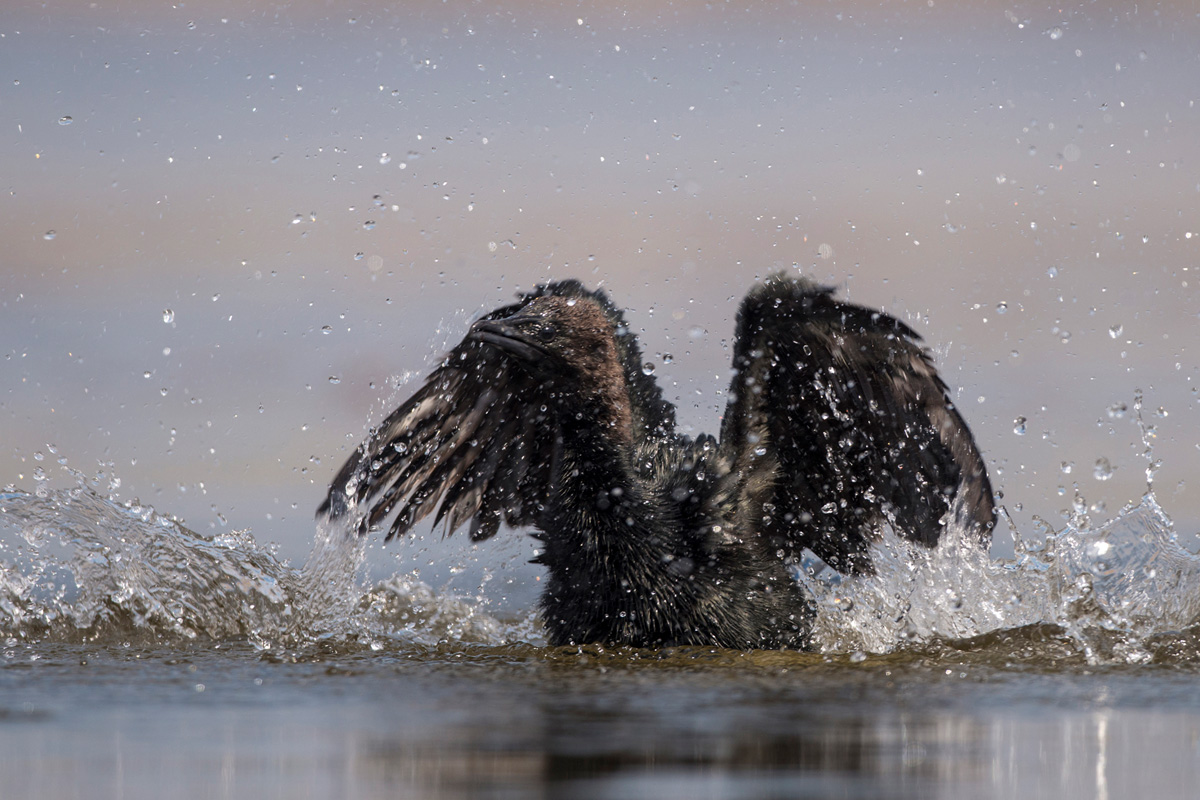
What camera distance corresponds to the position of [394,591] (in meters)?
6.29

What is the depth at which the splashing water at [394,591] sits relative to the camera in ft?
17.6

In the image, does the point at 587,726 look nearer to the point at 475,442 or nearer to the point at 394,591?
the point at 475,442

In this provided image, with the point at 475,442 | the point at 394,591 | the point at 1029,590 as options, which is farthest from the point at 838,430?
the point at 394,591

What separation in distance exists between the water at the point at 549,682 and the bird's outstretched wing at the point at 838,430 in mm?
243

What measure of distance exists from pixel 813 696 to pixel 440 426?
105 inches

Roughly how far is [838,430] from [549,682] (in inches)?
76.4

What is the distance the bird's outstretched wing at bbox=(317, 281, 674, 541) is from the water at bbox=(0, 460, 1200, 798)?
35 centimetres

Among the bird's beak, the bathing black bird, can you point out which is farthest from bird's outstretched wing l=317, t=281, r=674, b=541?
the bird's beak

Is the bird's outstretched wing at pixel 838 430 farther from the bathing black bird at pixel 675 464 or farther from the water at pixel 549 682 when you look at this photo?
the water at pixel 549 682

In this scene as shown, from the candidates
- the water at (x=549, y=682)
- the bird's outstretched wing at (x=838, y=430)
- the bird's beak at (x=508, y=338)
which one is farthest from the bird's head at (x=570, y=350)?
the water at (x=549, y=682)

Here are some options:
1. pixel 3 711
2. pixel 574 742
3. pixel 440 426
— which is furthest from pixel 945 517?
pixel 3 711

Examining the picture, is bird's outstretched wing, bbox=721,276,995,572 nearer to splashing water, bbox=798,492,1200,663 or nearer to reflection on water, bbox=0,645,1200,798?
splashing water, bbox=798,492,1200,663

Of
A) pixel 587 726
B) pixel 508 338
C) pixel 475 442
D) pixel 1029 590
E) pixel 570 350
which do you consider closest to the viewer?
pixel 587 726

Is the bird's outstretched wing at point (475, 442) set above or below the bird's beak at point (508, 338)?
below
